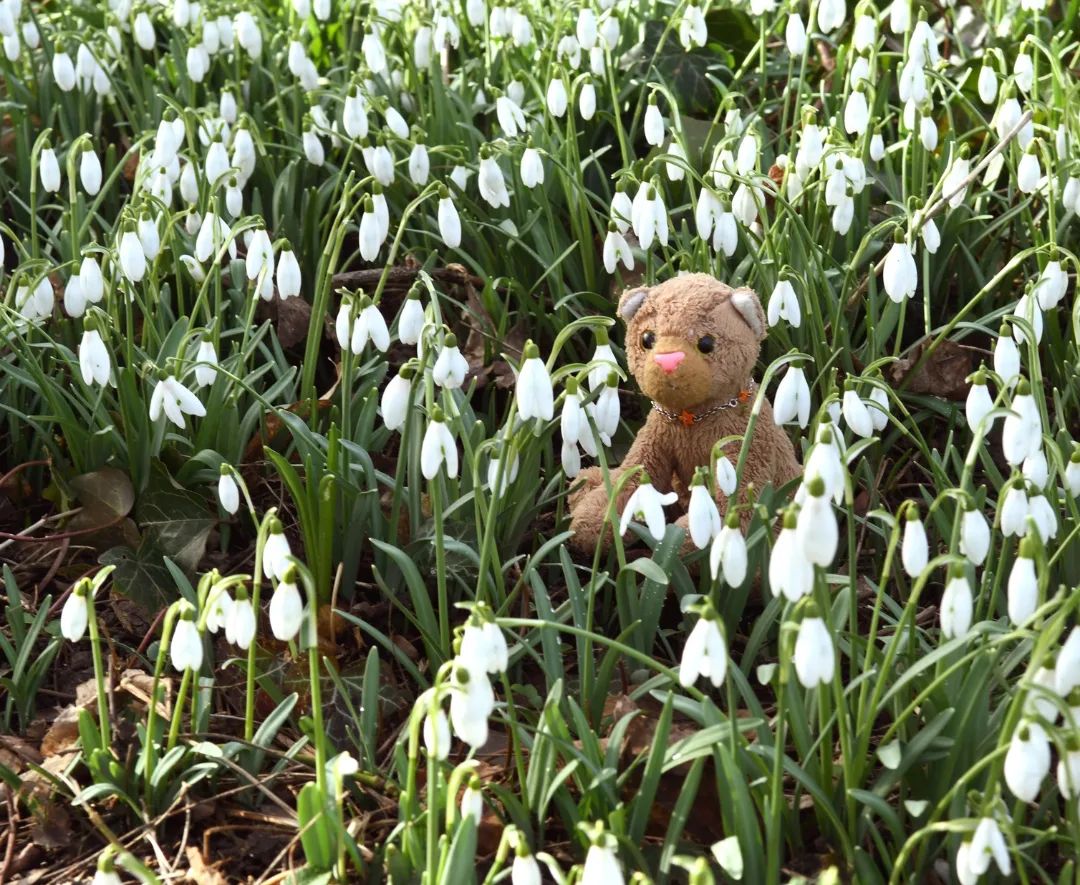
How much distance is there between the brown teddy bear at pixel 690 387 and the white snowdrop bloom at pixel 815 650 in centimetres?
74

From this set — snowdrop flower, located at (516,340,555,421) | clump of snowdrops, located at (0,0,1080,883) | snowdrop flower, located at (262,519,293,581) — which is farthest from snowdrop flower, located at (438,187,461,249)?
snowdrop flower, located at (262,519,293,581)

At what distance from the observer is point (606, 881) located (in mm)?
1548

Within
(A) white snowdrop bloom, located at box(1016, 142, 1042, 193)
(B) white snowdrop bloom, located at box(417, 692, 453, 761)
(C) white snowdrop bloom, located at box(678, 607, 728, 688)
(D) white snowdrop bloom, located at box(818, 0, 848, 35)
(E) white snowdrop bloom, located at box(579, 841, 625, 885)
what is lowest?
(E) white snowdrop bloom, located at box(579, 841, 625, 885)

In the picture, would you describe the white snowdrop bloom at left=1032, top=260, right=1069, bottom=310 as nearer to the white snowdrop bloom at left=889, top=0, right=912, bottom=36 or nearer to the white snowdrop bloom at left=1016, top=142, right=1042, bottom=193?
the white snowdrop bloom at left=1016, top=142, right=1042, bottom=193

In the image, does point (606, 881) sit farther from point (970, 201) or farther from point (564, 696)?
point (970, 201)

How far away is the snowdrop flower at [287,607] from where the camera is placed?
1753mm

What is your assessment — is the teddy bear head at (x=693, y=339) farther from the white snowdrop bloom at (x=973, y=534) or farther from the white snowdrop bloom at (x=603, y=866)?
the white snowdrop bloom at (x=603, y=866)

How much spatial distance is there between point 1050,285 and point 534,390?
1016 mm

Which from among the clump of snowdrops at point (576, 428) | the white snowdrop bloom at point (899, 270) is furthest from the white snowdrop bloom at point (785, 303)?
the white snowdrop bloom at point (899, 270)

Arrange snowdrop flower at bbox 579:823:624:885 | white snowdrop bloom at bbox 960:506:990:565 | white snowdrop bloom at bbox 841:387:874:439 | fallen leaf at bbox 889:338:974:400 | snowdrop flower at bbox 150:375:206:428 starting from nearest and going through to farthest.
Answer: snowdrop flower at bbox 579:823:624:885 → white snowdrop bloom at bbox 960:506:990:565 → white snowdrop bloom at bbox 841:387:874:439 → snowdrop flower at bbox 150:375:206:428 → fallen leaf at bbox 889:338:974:400

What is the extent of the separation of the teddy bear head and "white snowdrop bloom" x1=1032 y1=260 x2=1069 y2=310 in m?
0.48

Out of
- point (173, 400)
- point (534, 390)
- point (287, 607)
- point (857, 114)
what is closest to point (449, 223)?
point (173, 400)

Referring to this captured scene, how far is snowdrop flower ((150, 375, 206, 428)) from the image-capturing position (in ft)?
7.72

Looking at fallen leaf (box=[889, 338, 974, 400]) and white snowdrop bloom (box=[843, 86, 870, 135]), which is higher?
white snowdrop bloom (box=[843, 86, 870, 135])
